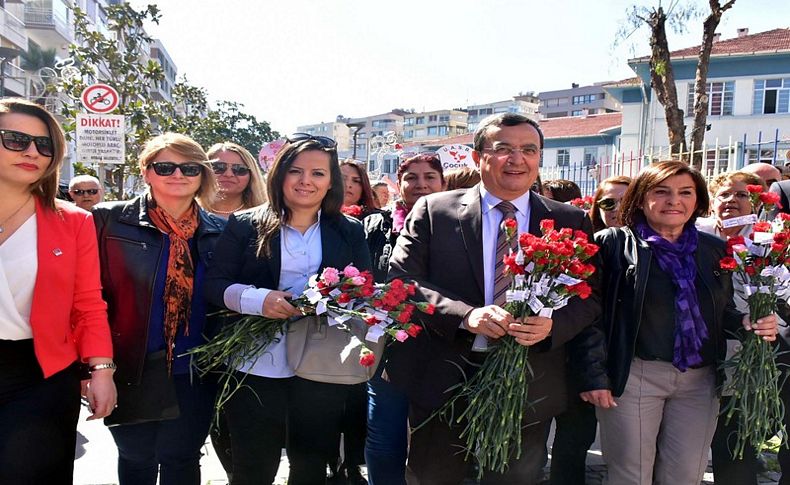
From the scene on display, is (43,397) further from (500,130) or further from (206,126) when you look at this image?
(206,126)

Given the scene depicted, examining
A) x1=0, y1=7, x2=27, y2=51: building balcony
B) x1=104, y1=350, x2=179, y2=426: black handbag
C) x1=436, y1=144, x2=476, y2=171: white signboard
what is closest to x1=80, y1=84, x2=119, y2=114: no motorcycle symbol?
x1=436, y1=144, x2=476, y2=171: white signboard

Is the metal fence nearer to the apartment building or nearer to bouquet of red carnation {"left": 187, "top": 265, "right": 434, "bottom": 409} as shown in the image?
bouquet of red carnation {"left": 187, "top": 265, "right": 434, "bottom": 409}

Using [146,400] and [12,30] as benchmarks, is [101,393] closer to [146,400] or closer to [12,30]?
[146,400]

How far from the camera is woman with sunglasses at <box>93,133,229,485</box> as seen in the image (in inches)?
112

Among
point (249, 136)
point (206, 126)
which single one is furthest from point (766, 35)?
point (249, 136)

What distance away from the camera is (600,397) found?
289cm

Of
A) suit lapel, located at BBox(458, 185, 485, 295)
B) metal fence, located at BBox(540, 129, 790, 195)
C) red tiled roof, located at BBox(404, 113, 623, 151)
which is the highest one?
red tiled roof, located at BBox(404, 113, 623, 151)

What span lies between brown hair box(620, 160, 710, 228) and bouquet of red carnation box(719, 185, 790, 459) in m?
0.28

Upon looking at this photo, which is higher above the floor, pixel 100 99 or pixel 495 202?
pixel 100 99

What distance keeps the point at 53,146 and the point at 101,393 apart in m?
1.03

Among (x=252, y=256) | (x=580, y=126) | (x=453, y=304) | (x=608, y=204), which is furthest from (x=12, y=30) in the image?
(x=453, y=304)

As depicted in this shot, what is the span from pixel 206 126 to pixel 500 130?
1674cm

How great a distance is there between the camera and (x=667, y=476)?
3027mm

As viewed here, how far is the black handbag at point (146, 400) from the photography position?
2.82 m
